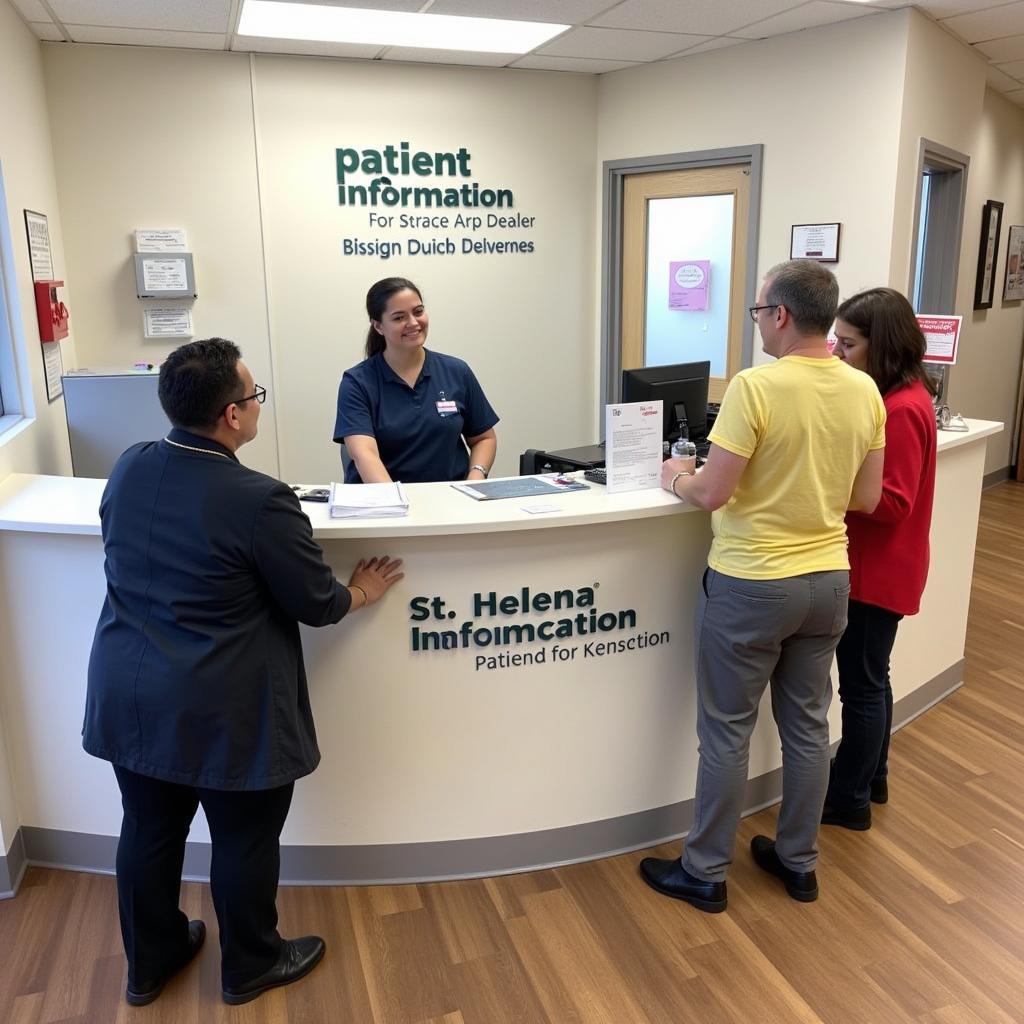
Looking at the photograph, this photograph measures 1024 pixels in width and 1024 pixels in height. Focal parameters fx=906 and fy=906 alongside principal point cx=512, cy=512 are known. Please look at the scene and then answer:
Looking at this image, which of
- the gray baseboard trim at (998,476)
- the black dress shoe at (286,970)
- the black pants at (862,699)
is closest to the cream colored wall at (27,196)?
the black dress shoe at (286,970)

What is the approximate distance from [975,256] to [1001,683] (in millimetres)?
3503

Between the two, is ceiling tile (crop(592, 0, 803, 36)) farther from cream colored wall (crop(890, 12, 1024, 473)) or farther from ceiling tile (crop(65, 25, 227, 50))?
ceiling tile (crop(65, 25, 227, 50))

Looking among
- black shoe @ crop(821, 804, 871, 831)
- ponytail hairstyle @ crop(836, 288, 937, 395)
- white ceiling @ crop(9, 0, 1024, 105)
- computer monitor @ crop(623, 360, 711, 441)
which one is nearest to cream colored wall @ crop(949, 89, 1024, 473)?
white ceiling @ crop(9, 0, 1024, 105)

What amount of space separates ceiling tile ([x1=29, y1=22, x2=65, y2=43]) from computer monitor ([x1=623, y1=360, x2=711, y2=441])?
2.86m

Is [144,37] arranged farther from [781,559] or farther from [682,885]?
[682,885]

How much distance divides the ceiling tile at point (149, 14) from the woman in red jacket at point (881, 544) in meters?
2.71

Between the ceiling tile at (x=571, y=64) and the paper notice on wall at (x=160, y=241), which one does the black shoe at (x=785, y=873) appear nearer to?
the paper notice on wall at (x=160, y=241)

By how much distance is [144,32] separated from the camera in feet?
12.6

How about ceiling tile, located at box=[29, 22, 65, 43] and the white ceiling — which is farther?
ceiling tile, located at box=[29, 22, 65, 43]

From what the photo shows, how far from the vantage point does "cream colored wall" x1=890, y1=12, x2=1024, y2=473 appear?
4102mm

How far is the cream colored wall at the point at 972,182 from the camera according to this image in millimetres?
4102

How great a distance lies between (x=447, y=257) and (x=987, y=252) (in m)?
3.72

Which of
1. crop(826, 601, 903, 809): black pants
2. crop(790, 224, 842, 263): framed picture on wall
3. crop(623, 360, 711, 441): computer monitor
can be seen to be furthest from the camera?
crop(790, 224, 842, 263): framed picture on wall

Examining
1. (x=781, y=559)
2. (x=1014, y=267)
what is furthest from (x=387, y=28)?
(x=1014, y=267)
